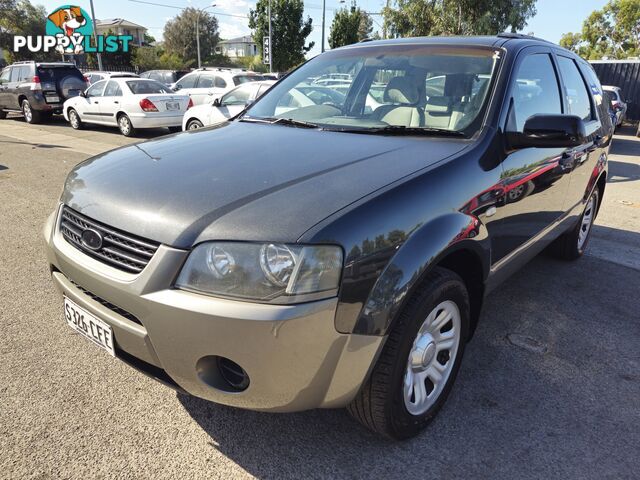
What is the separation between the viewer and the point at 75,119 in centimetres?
1332

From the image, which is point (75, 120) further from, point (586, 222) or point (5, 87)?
point (586, 222)

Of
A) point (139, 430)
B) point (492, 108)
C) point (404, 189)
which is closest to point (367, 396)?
point (404, 189)

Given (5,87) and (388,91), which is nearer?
(388,91)

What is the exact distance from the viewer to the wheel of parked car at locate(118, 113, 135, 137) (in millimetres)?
11693

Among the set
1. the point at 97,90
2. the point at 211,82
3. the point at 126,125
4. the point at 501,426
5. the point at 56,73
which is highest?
the point at 56,73

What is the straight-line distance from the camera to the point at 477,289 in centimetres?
244

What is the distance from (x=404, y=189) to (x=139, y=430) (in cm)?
157

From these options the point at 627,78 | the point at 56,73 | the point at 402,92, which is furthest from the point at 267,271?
the point at 627,78

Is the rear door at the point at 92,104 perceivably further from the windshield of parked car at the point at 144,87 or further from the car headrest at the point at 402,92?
the car headrest at the point at 402,92

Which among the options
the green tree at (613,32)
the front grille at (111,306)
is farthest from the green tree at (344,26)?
the front grille at (111,306)

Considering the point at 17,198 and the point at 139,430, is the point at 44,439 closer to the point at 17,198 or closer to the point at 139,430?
the point at 139,430

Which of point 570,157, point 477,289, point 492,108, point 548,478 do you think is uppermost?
point 492,108

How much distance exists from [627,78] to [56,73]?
20063 mm

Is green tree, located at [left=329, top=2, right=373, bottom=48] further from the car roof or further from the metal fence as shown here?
the car roof
